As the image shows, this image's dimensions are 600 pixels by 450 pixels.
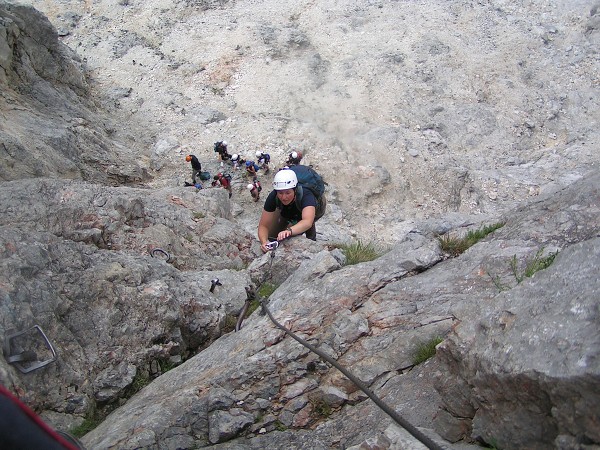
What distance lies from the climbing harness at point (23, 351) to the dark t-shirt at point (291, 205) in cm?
324

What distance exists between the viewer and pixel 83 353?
5.24m

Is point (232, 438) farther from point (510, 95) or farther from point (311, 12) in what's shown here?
point (311, 12)

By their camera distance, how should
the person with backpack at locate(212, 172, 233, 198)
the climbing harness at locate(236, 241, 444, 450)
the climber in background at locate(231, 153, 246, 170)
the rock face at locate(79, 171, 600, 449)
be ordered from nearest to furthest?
1. the rock face at locate(79, 171, 600, 449)
2. the climbing harness at locate(236, 241, 444, 450)
3. the person with backpack at locate(212, 172, 233, 198)
4. the climber in background at locate(231, 153, 246, 170)

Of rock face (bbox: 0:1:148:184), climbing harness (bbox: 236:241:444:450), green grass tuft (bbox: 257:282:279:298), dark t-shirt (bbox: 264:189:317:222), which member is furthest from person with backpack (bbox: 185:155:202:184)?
climbing harness (bbox: 236:241:444:450)

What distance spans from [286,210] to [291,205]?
0.46 feet

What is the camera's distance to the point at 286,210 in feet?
23.5

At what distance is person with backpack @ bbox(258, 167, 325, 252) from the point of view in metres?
6.60

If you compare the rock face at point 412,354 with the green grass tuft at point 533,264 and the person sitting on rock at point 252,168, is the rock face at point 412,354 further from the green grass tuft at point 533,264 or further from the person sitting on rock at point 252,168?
the person sitting on rock at point 252,168

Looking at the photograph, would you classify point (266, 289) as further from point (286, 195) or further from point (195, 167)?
point (195, 167)

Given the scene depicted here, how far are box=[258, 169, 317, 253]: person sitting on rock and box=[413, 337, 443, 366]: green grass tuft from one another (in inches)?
118

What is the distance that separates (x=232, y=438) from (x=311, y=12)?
20.7 metres

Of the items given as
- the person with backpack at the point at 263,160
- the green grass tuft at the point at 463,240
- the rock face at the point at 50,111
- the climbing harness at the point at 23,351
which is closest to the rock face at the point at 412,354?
the green grass tuft at the point at 463,240

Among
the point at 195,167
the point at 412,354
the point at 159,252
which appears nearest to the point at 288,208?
the point at 159,252

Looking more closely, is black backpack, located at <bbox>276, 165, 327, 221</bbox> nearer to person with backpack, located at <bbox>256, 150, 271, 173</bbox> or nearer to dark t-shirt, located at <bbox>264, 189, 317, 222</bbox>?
dark t-shirt, located at <bbox>264, 189, 317, 222</bbox>
